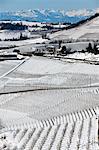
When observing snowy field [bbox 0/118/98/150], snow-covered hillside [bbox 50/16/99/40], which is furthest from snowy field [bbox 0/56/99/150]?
snow-covered hillside [bbox 50/16/99/40]

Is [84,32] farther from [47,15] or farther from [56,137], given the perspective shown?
[47,15]

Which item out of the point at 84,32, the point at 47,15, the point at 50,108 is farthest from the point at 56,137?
the point at 47,15

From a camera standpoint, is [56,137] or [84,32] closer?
[56,137]

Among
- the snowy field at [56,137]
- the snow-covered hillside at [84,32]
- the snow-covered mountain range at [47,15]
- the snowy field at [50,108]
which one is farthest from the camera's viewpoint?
the snow-covered mountain range at [47,15]

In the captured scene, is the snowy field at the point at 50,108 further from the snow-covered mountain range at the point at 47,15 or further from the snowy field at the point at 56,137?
the snow-covered mountain range at the point at 47,15

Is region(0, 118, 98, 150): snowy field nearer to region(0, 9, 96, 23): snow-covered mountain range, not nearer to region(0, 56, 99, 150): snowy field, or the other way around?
region(0, 56, 99, 150): snowy field

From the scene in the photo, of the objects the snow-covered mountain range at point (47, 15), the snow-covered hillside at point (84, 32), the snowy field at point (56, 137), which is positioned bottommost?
the snowy field at point (56, 137)

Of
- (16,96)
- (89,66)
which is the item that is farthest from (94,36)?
(16,96)

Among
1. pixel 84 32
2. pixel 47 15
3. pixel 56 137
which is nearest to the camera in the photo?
pixel 56 137

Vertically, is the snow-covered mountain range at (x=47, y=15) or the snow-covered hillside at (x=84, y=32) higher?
the snow-covered mountain range at (x=47, y=15)

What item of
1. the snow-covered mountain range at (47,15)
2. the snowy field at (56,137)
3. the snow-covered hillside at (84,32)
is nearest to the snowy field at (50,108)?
the snowy field at (56,137)

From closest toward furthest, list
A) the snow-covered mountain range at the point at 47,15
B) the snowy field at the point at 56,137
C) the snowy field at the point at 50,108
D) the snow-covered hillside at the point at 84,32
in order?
the snowy field at the point at 56,137
the snowy field at the point at 50,108
the snow-covered hillside at the point at 84,32
the snow-covered mountain range at the point at 47,15
